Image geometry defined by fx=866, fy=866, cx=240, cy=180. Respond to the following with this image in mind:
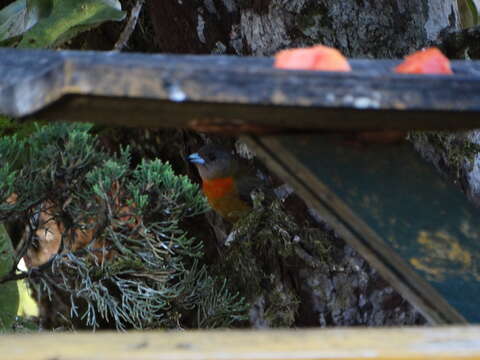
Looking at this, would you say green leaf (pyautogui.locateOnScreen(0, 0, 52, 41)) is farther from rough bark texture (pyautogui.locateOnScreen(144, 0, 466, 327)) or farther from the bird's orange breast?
the bird's orange breast

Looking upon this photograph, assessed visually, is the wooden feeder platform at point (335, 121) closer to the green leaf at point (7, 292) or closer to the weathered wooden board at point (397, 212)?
the weathered wooden board at point (397, 212)

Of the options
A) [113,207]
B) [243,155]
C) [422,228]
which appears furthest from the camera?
[243,155]

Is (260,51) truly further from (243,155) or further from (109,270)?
(109,270)

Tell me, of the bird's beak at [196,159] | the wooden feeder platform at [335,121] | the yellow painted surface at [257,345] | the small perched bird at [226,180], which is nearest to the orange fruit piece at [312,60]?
the wooden feeder platform at [335,121]

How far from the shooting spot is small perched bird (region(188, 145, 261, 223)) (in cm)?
238

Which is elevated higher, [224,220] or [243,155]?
[243,155]

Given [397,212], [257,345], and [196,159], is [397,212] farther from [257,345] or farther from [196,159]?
[196,159]

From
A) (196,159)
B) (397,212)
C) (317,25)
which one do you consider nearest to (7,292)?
(196,159)

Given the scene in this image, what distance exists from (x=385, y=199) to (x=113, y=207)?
110cm

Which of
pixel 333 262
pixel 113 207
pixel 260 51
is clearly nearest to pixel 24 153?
pixel 113 207

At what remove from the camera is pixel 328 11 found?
6.95 ft

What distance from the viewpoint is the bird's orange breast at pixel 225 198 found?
8.26 ft

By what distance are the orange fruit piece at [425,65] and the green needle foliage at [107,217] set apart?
1078 millimetres

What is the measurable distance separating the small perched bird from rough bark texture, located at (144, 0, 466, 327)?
0.29m
